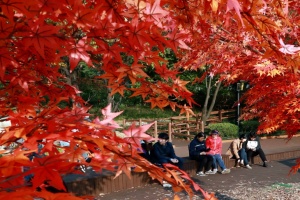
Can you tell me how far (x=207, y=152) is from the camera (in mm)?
9344

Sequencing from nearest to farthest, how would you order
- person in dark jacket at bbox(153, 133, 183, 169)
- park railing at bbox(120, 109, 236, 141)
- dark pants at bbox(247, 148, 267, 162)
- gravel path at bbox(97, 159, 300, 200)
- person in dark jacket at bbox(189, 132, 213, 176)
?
gravel path at bbox(97, 159, 300, 200), person in dark jacket at bbox(153, 133, 183, 169), person in dark jacket at bbox(189, 132, 213, 176), dark pants at bbox(247, 148, 267, 162), park railing at bbox(120, 109, 236, 141)

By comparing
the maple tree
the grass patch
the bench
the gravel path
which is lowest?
the gravel path

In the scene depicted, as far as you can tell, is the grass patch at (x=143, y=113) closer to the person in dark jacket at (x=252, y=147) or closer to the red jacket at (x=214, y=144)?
the person in dark jacket at (x=252, y=147)

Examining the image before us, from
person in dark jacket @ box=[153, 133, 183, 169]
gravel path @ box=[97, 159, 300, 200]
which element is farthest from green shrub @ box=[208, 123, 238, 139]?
person in dark jacket @ box=[153, 133, 183, 169]

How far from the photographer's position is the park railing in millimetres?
18172

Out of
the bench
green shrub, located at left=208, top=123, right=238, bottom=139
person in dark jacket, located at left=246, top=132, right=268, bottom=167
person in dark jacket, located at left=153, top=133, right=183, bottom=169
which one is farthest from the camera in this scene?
green shrub, located at left=208, top=123, right=238, bottom=139

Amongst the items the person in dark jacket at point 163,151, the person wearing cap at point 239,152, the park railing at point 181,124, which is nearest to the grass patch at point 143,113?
the park railing at point 181,124

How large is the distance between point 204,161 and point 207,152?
0.80 feet

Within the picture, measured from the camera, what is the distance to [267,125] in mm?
6074

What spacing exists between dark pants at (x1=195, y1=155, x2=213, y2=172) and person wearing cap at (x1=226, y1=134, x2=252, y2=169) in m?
1.21

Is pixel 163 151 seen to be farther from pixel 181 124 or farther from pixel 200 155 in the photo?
pixel 181 124

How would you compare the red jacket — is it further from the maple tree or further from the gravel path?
the maple tree

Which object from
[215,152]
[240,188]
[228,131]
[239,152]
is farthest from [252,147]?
[228,131]

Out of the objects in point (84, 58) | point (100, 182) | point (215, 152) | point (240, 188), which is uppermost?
point (84, 58)
